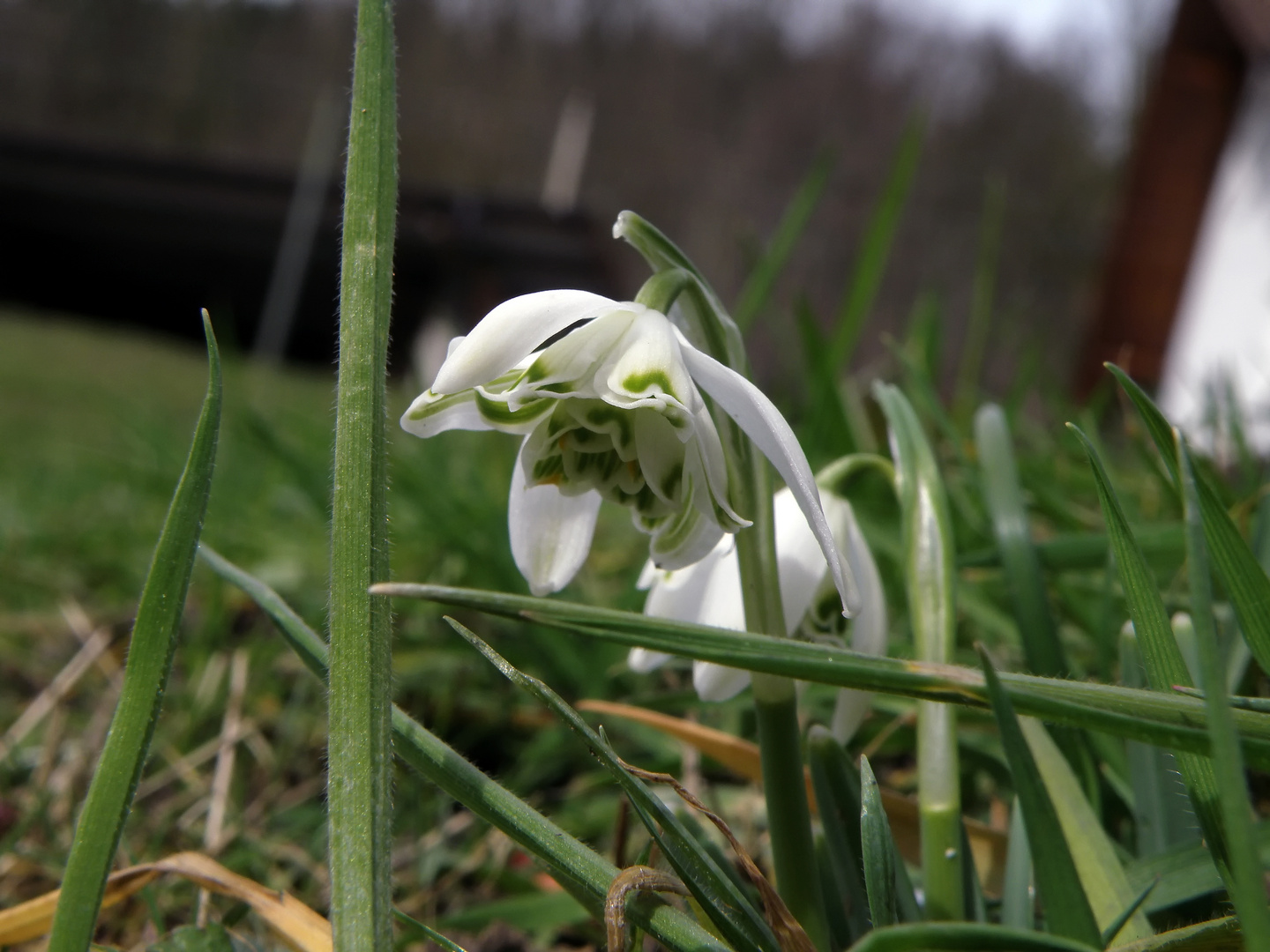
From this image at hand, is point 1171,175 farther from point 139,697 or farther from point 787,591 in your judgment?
point 139,697

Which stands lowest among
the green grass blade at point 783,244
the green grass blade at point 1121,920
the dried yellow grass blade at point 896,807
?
the dried yellow grass blade at point 896,807

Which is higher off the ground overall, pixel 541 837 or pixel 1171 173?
pixel 1171 173

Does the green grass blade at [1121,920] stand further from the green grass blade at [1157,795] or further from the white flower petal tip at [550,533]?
the white flower petal tip at [550,533]

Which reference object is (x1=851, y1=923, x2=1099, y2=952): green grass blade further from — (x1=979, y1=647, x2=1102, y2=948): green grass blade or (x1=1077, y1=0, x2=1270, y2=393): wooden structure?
(x1=1077, y1=0, x2=1270, y2=393): wooden structure

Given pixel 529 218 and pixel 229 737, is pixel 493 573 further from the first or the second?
pixel 529 218

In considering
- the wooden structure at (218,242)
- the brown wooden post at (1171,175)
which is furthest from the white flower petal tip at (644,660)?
the wooden structure at (218,242)

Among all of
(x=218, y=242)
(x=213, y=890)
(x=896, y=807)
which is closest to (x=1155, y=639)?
(x=896, y=807)
